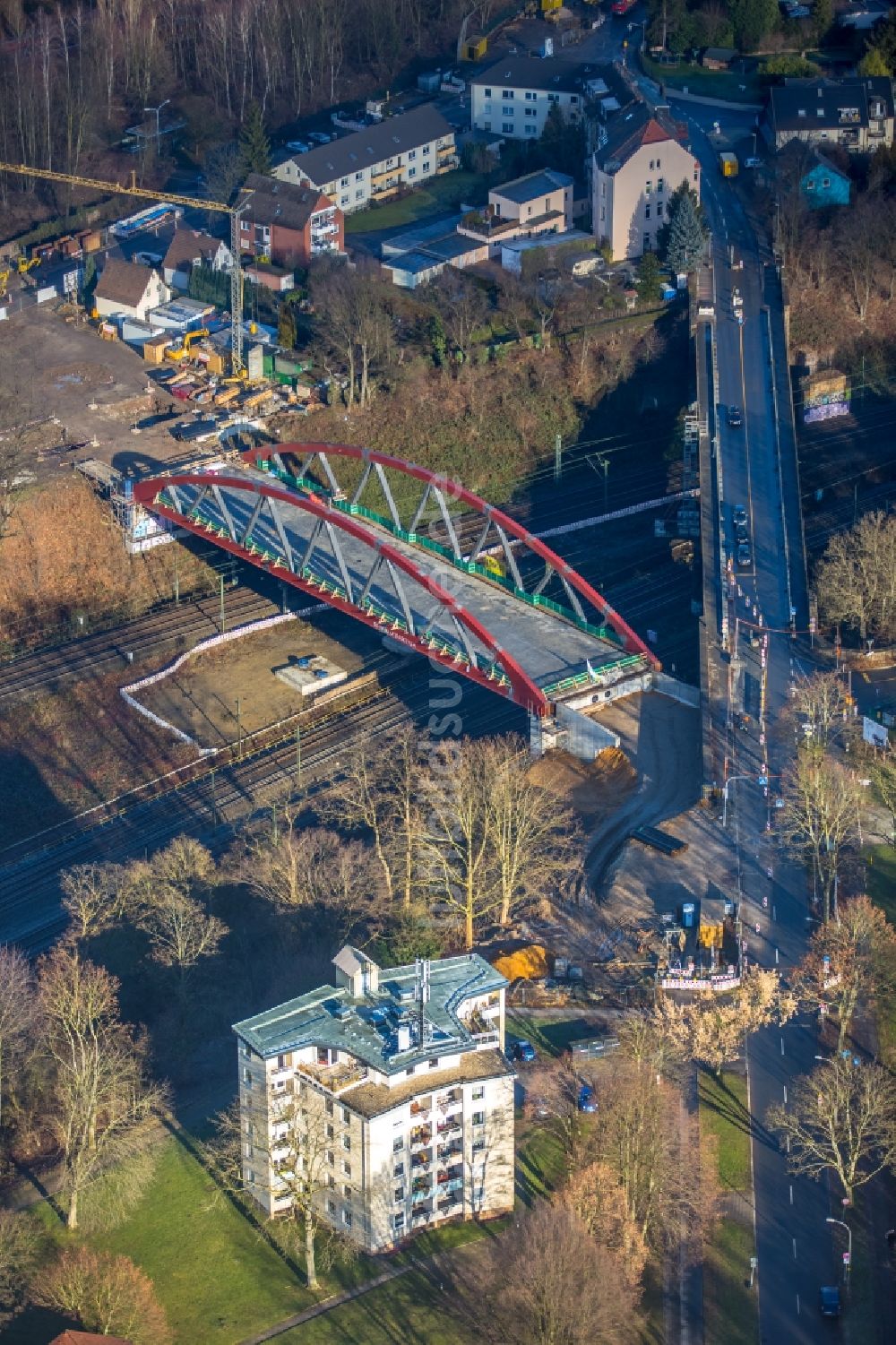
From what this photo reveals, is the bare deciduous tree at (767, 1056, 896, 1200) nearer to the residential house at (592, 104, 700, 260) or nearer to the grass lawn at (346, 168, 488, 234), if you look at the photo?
the residential house at (592, 104, 700, 260)

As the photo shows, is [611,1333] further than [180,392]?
No

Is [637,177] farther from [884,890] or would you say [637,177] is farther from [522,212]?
[884,890]

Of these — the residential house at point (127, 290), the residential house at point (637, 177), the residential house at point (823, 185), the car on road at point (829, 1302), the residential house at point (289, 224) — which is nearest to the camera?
the car on road at point (829, 1302)

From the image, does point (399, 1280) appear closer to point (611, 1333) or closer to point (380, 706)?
point (611, 1333)

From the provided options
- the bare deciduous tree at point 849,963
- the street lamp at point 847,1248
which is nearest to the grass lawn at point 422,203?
the bare deciduous tree at point 849,963

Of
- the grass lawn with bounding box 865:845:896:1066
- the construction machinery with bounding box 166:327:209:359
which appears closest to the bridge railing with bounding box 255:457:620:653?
the construction machinery with bounding box 166:327:209:359

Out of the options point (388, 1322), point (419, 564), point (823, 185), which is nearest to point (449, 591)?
point (419, 564)

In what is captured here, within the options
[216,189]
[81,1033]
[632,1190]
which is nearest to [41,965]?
[81,1033]

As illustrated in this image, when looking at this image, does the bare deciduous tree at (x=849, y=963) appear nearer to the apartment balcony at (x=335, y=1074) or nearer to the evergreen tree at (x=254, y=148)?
the apartment balcony at (x=335, y=1074)
